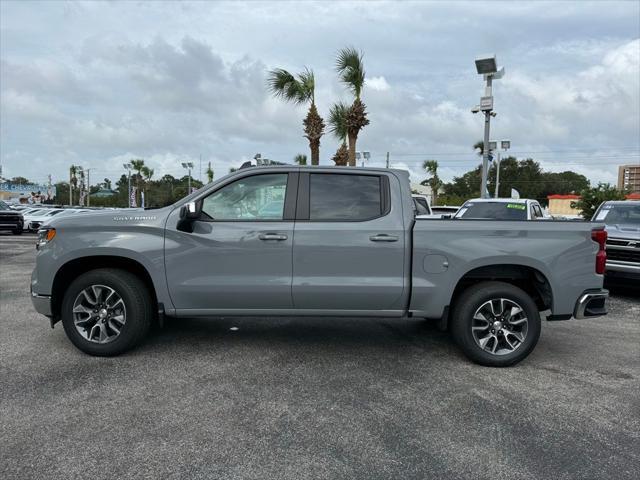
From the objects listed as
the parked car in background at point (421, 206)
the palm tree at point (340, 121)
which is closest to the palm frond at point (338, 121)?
the palm tree at point (340, 121)

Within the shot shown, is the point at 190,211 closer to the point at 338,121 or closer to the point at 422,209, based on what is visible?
the point at 422,209

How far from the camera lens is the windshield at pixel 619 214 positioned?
30.1ft

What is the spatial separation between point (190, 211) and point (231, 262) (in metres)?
0.60

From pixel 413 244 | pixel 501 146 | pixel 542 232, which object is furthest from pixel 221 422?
pixel 501 146

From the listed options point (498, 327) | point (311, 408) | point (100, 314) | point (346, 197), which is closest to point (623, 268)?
point (498, 327)

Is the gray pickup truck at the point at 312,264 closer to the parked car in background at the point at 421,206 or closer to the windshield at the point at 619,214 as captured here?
the parked car in background at the point at 421,206

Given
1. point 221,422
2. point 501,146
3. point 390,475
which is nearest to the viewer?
point 390,475

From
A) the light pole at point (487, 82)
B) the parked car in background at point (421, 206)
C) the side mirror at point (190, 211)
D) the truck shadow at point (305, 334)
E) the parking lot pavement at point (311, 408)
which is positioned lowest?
the parking lot pavement at point (311, 408)

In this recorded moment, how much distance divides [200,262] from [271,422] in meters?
1.77

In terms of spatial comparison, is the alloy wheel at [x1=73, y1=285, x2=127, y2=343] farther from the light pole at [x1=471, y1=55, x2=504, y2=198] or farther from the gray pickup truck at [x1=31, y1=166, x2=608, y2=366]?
the light pole at [x1=471, y1=55, x2=504, y2=198]

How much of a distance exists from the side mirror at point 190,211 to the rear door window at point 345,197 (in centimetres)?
104

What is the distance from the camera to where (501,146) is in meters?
22.9

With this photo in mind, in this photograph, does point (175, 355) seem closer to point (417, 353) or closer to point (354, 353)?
point (354, 353)

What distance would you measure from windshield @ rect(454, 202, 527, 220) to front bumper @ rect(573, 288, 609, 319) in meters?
6.08
